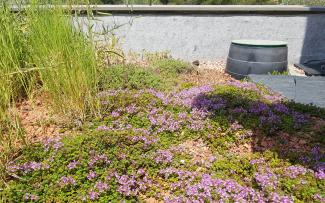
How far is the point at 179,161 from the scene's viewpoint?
144 inches

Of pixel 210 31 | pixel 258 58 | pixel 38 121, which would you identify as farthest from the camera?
pixel 210 31

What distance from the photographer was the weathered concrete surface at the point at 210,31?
8.39m

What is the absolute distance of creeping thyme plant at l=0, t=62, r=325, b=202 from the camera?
10.5 ft

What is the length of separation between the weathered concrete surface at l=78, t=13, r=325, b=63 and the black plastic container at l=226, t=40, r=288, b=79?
1.46 metres

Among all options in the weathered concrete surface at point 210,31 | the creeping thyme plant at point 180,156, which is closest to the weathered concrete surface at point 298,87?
the creeping thyme plant at point 180,156

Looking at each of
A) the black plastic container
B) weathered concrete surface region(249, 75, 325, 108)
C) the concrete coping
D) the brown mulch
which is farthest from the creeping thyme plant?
the concrete coping

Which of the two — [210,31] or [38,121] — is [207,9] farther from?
[38,121]

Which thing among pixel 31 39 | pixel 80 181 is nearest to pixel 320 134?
pixel 80 181

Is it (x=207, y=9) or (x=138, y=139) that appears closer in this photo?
(x=138, y=139)

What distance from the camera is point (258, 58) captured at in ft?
22.8

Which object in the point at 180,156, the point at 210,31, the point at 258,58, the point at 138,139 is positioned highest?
the point at 210,31

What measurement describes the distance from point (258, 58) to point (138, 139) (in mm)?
4111

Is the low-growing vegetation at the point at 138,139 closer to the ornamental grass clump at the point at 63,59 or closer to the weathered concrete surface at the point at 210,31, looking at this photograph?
the ornamental grass clump at the point at 63,59

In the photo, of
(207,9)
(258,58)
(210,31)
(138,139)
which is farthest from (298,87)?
(138,139)
